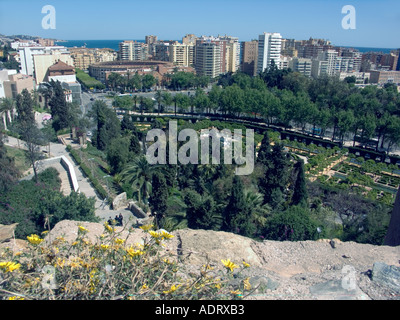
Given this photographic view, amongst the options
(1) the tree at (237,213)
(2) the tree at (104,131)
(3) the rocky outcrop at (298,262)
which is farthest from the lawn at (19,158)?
(3) the rocky outcrop at (298,262)

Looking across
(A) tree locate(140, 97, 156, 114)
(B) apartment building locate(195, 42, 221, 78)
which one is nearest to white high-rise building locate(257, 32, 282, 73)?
(B) apartment building locate(195, 42, 221, 78)

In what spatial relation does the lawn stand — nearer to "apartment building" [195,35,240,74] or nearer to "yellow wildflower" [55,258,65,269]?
"yellow wildflower" [55,258,65,269]

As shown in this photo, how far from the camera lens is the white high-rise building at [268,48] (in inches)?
2781

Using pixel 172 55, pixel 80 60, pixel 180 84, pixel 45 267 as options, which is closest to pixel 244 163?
pixel 45 267

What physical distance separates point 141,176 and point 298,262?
10.8m

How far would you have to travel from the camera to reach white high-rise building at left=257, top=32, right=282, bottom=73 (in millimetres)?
70625

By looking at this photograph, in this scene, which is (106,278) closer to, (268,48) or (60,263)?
(60,263)

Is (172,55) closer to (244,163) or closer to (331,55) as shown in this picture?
(331,55)

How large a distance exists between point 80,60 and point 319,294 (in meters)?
95.7

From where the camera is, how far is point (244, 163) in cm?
1889

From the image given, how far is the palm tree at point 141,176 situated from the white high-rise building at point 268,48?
6101cm

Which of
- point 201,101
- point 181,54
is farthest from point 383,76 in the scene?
point 201,101

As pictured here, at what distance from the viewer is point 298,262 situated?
7008 mm

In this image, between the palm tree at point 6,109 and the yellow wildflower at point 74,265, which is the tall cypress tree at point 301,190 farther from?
the palm tree at point 6,109
